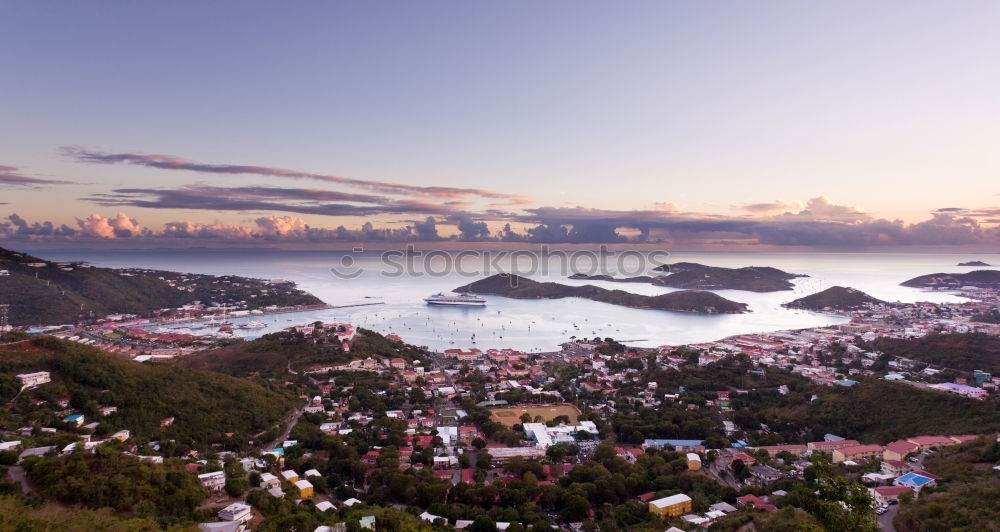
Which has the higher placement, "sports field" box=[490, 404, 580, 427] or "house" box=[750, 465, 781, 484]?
"house" box=[750, 465, 781, 484]

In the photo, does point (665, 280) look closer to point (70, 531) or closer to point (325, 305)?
point (325, 305)

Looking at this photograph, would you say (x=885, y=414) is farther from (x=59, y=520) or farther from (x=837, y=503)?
(x=59, y=520)

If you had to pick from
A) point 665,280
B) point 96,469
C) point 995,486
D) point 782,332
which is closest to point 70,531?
point 96,469

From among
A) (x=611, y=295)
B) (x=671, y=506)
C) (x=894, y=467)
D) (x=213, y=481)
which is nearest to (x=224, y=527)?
(x=213, y=481)

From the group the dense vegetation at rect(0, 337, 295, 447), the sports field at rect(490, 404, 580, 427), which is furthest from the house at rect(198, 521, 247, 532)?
the sports field at rect(490, 404, 580, 427)

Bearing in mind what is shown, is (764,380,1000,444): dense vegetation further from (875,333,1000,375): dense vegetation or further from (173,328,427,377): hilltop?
(173,328,427,377): hilltop

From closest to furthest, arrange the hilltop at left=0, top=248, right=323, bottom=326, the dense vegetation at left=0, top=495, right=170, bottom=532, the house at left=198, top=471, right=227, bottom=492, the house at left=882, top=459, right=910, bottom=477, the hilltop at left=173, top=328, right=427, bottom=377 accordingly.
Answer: the dense vegetation at left=0, top=495, right=170, bottom=532, the house at left=198, top=471, right=227, bottom=492, the house at left=882, top=459, right=910, bottom=477, the hilltop at left=173, top=328, right=427, bottom=377, the hilltop at left=0, top=248, right=323, bottom=326

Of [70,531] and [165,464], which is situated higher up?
[70,531]
